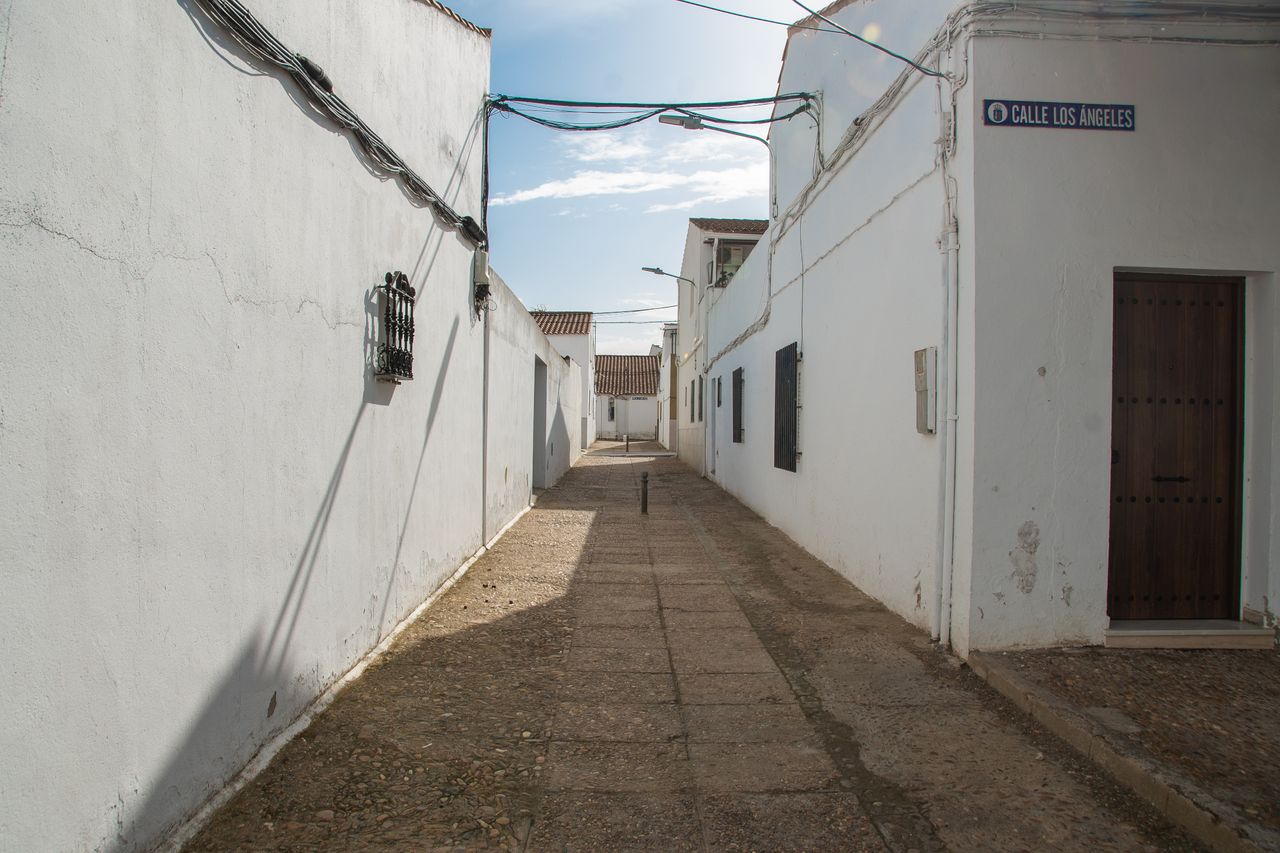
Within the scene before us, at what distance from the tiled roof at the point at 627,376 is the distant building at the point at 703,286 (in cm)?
2393

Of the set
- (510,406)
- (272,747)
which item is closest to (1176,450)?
(272,747)

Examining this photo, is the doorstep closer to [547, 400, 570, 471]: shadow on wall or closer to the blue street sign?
the blue street sign

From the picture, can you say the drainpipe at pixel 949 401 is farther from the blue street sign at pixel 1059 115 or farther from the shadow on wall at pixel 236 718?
the shadow on wall at pixel 236 718

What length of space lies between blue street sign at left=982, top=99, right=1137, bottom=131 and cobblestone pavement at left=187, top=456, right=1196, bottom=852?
2.96 meters

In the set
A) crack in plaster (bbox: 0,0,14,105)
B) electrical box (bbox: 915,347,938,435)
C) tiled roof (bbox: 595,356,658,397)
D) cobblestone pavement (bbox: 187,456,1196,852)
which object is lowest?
cobblestone pavement (bbox: 187,456,1196,852)

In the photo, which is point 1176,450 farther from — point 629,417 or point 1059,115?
point 629,417

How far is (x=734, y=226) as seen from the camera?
59.7 ft

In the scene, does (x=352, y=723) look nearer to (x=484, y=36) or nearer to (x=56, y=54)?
(x=56, y=54)

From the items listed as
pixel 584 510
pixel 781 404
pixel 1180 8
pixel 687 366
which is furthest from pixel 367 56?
pixel 687 366

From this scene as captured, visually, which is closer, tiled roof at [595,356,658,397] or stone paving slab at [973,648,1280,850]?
stone paving slab at [973,648,1280,850]

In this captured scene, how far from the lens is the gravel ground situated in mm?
2781

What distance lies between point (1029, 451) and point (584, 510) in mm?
7615

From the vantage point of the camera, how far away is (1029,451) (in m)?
4.22

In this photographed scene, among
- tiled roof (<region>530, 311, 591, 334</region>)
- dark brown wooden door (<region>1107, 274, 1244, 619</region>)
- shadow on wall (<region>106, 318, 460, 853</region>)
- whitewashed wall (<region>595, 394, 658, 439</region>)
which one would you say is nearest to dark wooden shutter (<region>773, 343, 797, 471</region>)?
dark brown wooden door (<region>1107, 274, 1244, 619</region>)
